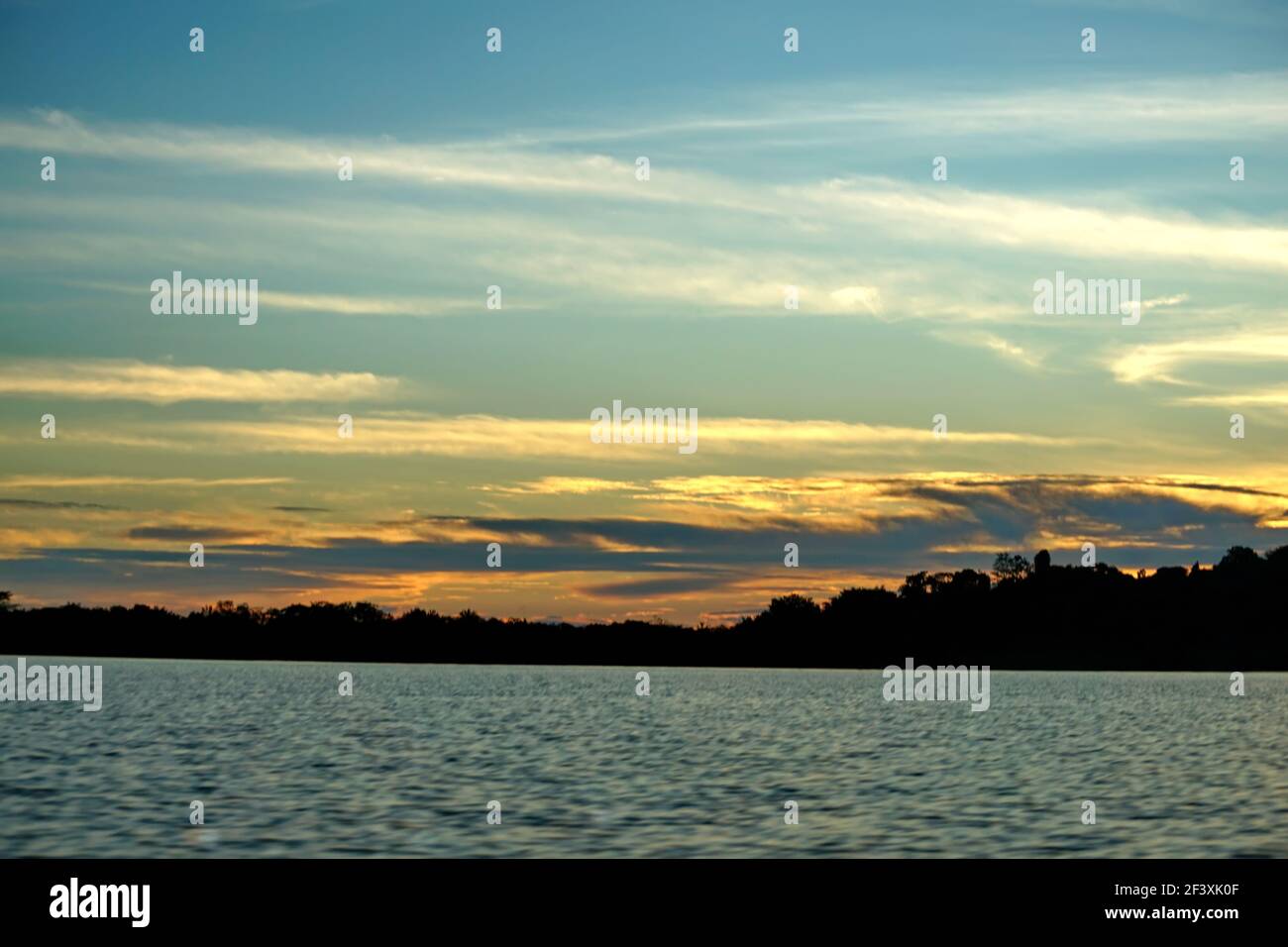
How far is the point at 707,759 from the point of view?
70812mm

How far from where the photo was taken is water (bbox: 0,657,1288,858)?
40.8 m

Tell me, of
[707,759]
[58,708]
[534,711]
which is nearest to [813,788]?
[707,759]

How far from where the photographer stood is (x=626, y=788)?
55.8m

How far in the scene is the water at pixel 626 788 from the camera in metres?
40.8
